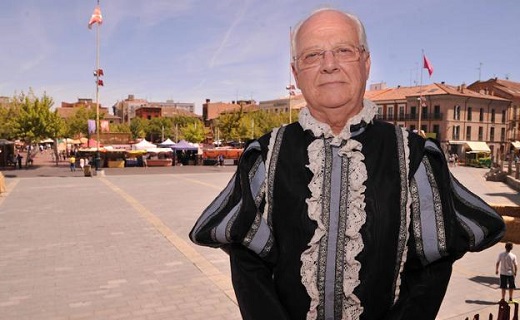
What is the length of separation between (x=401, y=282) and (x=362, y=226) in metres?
0.26

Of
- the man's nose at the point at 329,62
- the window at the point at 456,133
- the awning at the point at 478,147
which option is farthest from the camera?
the window at the point at 456,133

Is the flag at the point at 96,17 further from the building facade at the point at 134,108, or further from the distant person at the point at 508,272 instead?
the building facade at the point at 134,108

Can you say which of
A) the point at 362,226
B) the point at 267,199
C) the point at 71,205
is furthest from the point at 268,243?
the point at 71,205

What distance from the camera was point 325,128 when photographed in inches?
57.0

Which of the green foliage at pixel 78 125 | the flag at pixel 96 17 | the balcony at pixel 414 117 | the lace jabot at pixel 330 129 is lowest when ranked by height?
the lace jabot at pixel 330 129

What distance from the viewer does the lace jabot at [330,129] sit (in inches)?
56.3

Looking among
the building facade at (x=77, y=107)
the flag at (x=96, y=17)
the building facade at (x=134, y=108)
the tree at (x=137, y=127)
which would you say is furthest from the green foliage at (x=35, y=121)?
the building facade at (x=134, y=108)

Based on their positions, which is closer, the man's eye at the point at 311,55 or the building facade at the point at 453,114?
the man's eye at the point at 311,55

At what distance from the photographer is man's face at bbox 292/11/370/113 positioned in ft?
4.65

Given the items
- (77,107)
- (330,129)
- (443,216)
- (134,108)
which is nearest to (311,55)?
(330,129)

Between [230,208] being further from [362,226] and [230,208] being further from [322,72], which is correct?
[322,72]

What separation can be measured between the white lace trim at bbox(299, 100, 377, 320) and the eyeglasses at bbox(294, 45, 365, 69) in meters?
0.26

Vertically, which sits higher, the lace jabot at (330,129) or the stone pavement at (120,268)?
the lace jabot at (330,129)

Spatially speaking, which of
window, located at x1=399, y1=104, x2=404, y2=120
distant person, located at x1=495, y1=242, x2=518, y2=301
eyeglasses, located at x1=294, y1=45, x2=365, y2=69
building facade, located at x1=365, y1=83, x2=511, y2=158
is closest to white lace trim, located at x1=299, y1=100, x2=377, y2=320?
eyeglasses, located at x1=294, y1=45, x2=365, y2=69
